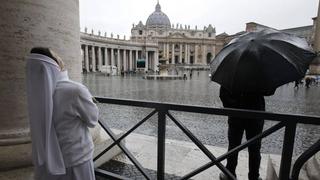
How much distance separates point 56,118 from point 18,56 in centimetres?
165

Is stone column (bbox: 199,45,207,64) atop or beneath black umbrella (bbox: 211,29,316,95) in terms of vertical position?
atop

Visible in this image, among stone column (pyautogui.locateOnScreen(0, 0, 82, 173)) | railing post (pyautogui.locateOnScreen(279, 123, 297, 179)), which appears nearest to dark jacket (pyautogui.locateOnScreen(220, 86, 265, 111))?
railing post (pyautogui.locateOnScreen(279, 123, 297, 179))

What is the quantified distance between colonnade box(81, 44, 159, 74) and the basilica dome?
35718 mm

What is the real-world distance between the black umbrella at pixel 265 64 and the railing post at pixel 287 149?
577mm

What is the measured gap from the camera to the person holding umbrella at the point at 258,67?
2.48 metres

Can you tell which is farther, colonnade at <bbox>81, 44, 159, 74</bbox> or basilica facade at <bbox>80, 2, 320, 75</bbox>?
basilica facade at <bbox>80, 2, 320, 75</bbox>

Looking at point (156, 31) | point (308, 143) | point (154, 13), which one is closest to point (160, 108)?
point (308, 143)

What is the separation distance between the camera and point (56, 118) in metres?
1.91

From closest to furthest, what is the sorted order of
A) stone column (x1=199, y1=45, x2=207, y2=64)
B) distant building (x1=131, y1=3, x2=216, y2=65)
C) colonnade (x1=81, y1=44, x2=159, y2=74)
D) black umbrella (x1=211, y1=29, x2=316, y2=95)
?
black umbrella (x1=211, y1=29, x2=316, y2=95)
colonnade (x1=81, y1=44, x2=159, y2=74)
distant building (x1=131, y1=3, x2=216, y2=65)
stone column (x1=199, y1=45, x2=207, y2=64)

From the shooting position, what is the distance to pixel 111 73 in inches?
2085

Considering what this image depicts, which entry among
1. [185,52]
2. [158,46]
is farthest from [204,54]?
[158,46]

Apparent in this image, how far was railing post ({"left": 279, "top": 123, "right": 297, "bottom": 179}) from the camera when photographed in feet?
6.73

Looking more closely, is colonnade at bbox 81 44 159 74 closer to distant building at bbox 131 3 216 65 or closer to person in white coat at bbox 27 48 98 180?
distant building at bbox 131 3 216 65

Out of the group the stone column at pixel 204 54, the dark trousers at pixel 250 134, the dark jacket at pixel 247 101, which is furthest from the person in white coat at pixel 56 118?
the stone column at pixel 204 54
